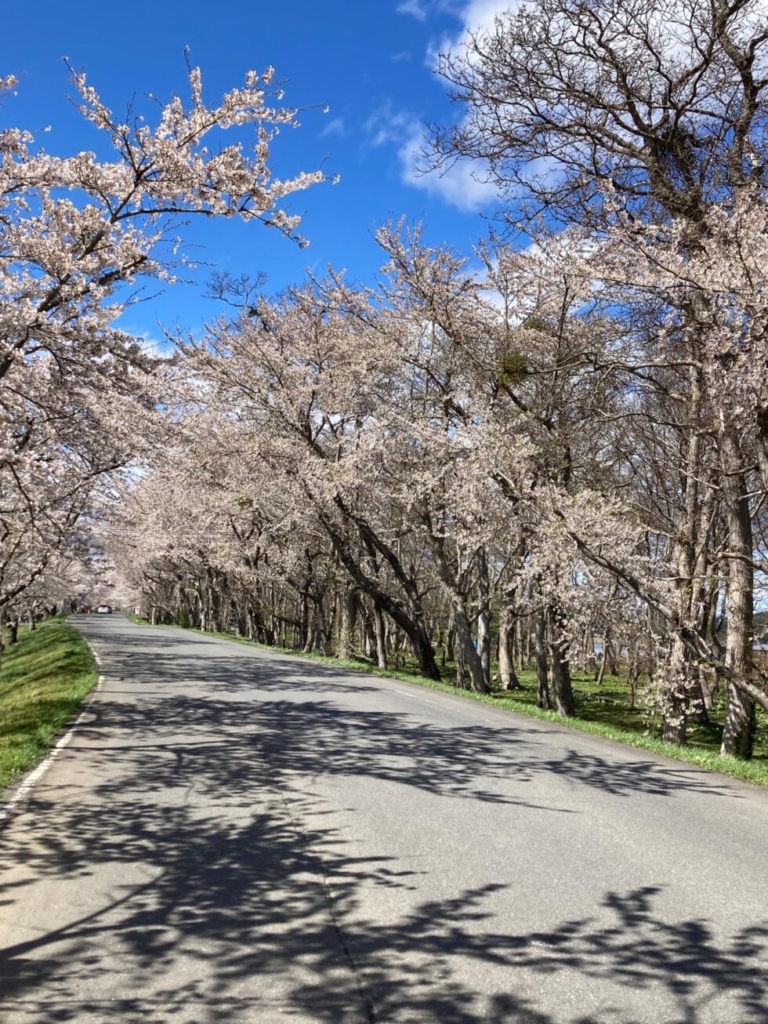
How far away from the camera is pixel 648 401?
20703 mm

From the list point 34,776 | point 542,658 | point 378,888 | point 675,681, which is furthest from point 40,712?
point 542,658

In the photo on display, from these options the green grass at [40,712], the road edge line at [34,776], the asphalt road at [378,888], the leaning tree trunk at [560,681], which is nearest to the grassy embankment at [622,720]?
the leaning tree trunk at [560,681]

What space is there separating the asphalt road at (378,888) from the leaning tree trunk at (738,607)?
402 centimetres

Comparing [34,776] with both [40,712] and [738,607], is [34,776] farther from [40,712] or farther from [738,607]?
[738,607]

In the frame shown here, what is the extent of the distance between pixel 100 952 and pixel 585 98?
12.7 meters

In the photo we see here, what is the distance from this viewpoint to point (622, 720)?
2198 cm

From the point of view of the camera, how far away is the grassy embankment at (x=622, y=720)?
964cm

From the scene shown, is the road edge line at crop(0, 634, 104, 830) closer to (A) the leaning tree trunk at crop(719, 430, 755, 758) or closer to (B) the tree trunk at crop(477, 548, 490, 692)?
(A) the leaning tree trunk at crop(719, 430, 755, 758)

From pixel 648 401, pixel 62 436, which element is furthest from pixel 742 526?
pixel 62 436

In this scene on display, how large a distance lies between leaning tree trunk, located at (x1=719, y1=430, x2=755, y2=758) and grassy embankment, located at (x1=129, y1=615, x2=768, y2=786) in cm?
57

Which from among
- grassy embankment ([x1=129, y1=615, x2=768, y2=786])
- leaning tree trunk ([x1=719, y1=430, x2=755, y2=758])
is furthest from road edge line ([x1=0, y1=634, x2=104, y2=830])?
leaning tree trunk ([x1=719, y1=430, x2=755, y2=758])

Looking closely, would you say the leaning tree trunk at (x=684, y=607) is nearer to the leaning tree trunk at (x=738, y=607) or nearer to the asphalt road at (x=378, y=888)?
the leaning tree trunk at (x=738, y=607)

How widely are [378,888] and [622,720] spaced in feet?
63.4

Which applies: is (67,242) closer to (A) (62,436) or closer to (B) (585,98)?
(A) (62,436)
